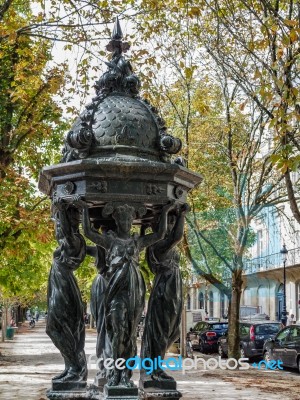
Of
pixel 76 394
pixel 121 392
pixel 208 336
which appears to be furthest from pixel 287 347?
pixel 121 392

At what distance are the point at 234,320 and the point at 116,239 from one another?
49.3 ft

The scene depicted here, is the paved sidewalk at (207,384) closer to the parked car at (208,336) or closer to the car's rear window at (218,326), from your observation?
the parked car at (208,336)

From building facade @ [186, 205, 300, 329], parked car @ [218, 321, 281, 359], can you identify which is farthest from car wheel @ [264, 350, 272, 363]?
building facade @ [186, 205, 300, 329]

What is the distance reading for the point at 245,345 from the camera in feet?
79.8

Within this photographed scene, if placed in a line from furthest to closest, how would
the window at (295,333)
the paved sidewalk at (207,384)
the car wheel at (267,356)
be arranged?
the car wheel at (267,356), the window at (295,333), the paved sidewalk at (207,384)

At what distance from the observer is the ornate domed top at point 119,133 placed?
6.36 m

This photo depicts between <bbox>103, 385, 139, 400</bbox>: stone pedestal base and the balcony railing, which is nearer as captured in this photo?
<bbox>103, 385, 139, 400</bbox>: stone pedestal base

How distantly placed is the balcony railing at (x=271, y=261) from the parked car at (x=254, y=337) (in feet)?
45.8

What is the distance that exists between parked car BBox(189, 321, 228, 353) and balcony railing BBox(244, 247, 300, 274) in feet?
32.4

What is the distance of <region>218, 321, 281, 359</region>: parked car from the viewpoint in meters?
23.9

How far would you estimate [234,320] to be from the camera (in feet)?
67.5

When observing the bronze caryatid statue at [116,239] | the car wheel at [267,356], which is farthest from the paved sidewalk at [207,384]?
the bronze caryatid statue at [116,239]

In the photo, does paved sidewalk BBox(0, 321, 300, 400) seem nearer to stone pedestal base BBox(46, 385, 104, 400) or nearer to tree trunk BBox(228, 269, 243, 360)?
tree trunk BBox(228, 269, 243, 360)

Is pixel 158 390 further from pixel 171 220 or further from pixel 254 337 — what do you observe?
pixel 254 337
